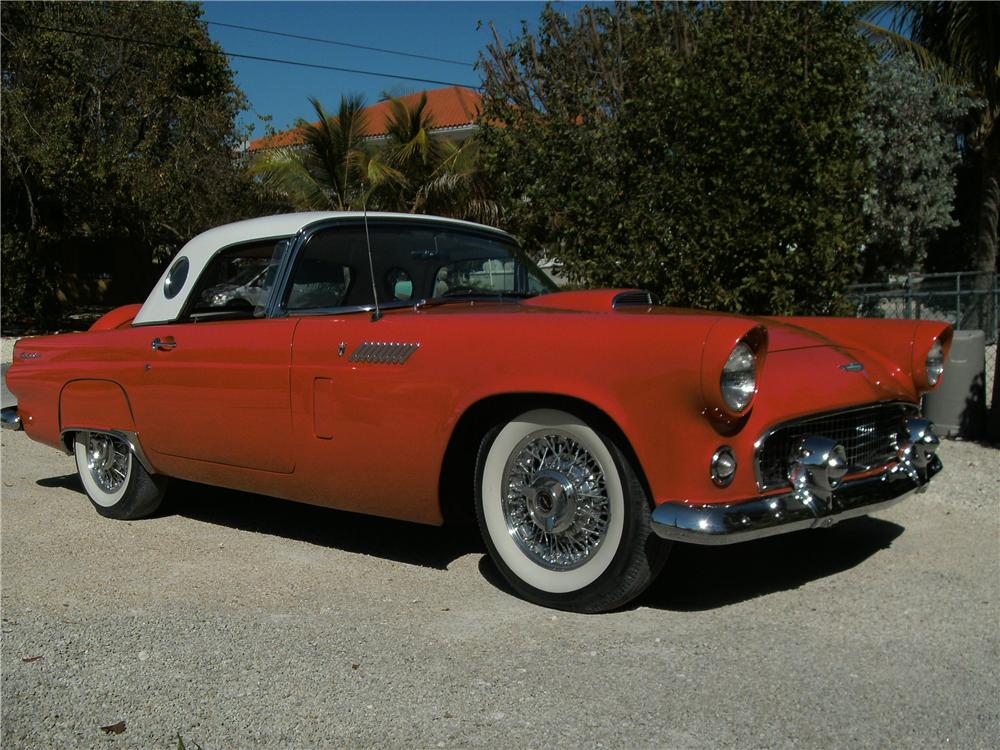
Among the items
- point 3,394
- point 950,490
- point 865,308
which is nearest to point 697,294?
point 950,490

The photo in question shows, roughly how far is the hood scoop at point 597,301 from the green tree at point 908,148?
15.2 meters

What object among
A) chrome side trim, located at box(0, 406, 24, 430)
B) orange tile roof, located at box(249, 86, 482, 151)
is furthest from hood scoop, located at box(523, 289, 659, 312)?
orange tile roof, located at box(249, 86, 482, 151)

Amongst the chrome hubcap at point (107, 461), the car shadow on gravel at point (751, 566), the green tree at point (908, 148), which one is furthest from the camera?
the green tree at point (908, 148)

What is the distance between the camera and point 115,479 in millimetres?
5301

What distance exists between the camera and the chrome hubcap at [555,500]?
137 inches

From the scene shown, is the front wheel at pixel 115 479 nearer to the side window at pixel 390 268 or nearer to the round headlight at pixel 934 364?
the side window at pixel 390 268

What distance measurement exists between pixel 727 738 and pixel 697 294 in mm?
5067

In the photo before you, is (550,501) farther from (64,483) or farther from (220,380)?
(64,483)

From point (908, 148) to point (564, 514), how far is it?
1755 cm

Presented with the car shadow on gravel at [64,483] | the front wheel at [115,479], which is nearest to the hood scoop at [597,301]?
the front wheel at [115,479]

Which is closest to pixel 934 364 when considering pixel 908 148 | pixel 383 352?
pixel 383 352

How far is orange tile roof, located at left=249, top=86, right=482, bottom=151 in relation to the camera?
70.9ft

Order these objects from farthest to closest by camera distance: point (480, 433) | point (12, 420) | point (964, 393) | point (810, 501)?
point (964, 393), point (12, 420), point (480, 433), point (810, 501)

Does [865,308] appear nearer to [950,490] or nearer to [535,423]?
[950,490]
